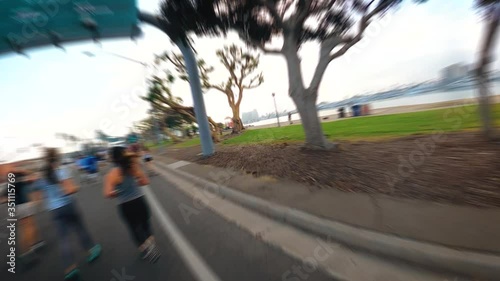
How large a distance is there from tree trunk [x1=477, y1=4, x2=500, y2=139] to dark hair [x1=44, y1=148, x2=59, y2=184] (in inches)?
320

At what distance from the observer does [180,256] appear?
3.32 meters

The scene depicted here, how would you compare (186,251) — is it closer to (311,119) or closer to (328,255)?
(328,255)

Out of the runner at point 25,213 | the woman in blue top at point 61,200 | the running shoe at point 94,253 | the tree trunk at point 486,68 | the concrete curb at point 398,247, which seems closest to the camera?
the concrete curb at point 398,247

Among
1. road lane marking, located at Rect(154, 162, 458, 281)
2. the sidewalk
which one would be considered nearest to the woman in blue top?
road lane marking, located at Rect(154, 162, 458, 281)

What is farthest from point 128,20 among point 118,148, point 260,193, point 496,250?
point 496,250

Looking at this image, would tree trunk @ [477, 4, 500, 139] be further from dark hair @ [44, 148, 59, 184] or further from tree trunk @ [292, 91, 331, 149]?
dark hair @ [44, 148, 59, 184]

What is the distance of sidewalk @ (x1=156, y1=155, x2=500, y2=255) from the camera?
2559 millimetres

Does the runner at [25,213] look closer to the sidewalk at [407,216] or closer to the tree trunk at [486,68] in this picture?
the sidewalk at [407,216]

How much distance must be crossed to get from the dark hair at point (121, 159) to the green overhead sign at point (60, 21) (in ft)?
18.9

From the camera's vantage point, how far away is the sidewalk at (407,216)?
2.56 meters

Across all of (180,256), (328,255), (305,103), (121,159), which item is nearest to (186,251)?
(180,256)

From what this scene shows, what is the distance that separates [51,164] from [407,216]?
16.8 ft

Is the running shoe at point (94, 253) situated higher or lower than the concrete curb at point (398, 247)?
higher

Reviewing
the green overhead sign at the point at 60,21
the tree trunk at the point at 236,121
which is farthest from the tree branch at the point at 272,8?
the tree trunk at the point at 236,121
